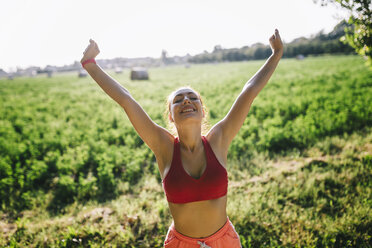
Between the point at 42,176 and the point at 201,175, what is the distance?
466cm

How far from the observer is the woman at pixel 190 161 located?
182cm

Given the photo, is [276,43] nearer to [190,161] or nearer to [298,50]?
[190,161]

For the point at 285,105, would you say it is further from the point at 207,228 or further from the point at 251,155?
the point at 207,228

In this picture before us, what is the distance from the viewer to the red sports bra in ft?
5.82

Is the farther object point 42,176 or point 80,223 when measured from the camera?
point 42,176

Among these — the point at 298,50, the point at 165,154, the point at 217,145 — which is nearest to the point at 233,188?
the point at 217,145

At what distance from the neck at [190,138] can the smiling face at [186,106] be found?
0.34 feet

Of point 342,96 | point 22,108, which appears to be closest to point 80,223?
point 342,96

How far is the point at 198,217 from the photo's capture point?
187 centimetres

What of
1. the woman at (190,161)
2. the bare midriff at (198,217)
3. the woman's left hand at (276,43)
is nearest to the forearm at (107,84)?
the woman at (190,161)

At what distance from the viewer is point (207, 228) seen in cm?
189

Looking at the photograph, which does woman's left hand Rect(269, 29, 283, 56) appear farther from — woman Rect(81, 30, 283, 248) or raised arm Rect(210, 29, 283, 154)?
woman Rect(81, 30, 283, 248)

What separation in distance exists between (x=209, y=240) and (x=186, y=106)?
1.20 meters

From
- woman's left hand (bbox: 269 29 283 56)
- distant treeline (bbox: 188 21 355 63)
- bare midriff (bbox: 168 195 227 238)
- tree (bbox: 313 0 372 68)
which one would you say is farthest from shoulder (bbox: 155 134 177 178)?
distant treeline (bbox: 188 21 355 63)
